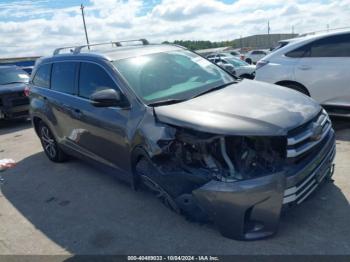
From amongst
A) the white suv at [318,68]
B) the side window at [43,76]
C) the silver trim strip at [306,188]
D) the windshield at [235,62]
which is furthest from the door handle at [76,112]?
the windshield at [235,62]

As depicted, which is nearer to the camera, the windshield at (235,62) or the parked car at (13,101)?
the parked car at (13,101)

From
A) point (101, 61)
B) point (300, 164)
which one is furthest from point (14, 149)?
point (300, 164)

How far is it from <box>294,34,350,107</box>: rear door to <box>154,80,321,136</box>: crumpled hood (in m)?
2.70

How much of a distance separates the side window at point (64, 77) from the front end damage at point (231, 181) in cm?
228

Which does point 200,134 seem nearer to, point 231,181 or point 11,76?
point 231,181

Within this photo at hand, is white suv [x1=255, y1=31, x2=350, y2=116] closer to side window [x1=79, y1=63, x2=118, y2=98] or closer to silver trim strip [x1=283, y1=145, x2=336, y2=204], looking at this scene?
silver trim strip [x1=283, y1=145, x2=336, y2=204]

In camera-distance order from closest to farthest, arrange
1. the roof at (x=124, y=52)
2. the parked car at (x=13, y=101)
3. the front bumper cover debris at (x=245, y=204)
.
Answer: the front bumper cover debris at (x=245, y=204) < the roof at (x=124, y=52) < the parked car at (x=13, y=101)

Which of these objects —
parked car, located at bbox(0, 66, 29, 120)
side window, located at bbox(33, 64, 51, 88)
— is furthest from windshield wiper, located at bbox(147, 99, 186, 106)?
parked car, located at bbox(0, 66, 29, 120)

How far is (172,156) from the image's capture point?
348 cm

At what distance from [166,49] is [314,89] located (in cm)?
313

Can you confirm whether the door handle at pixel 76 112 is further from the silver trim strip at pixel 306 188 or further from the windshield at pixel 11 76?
the windshield at pixel 11 76

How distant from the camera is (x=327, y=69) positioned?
6.41m

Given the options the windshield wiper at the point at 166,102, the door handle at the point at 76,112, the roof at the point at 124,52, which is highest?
the roof at the point at 124,52

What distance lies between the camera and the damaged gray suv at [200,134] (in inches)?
119
